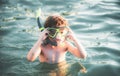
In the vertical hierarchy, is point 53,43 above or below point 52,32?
below

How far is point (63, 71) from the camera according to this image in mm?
6695

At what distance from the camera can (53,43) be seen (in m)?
6.34

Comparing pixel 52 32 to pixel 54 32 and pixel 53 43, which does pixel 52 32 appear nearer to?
pixel 54 32

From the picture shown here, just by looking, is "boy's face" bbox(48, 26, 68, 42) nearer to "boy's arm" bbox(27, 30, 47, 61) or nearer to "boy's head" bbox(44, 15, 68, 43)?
"boy's head" bbox(44, 15, 68, 43)

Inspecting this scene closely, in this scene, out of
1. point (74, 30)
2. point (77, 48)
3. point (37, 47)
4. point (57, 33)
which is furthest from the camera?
point (74, 30)

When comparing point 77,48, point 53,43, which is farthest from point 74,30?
point 53,43

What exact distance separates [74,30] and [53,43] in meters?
2.73

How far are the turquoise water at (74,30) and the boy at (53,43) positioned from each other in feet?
1.78

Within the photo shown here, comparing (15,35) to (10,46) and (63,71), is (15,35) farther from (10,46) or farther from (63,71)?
(63,71)

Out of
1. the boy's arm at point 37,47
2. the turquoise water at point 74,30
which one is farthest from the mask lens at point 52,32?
the turquoise water at point 74,30

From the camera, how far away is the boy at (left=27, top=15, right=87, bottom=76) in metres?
6.27

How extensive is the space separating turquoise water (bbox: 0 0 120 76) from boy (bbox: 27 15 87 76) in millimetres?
541

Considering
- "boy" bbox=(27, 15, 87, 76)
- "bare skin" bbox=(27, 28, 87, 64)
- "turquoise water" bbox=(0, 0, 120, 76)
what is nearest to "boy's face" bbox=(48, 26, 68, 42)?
"boy" bbox=(27, 15, 87, 76)

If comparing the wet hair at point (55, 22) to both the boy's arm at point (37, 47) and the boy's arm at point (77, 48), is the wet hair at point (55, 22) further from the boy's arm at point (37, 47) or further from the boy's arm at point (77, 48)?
the boy's arm at point (77, 48)
